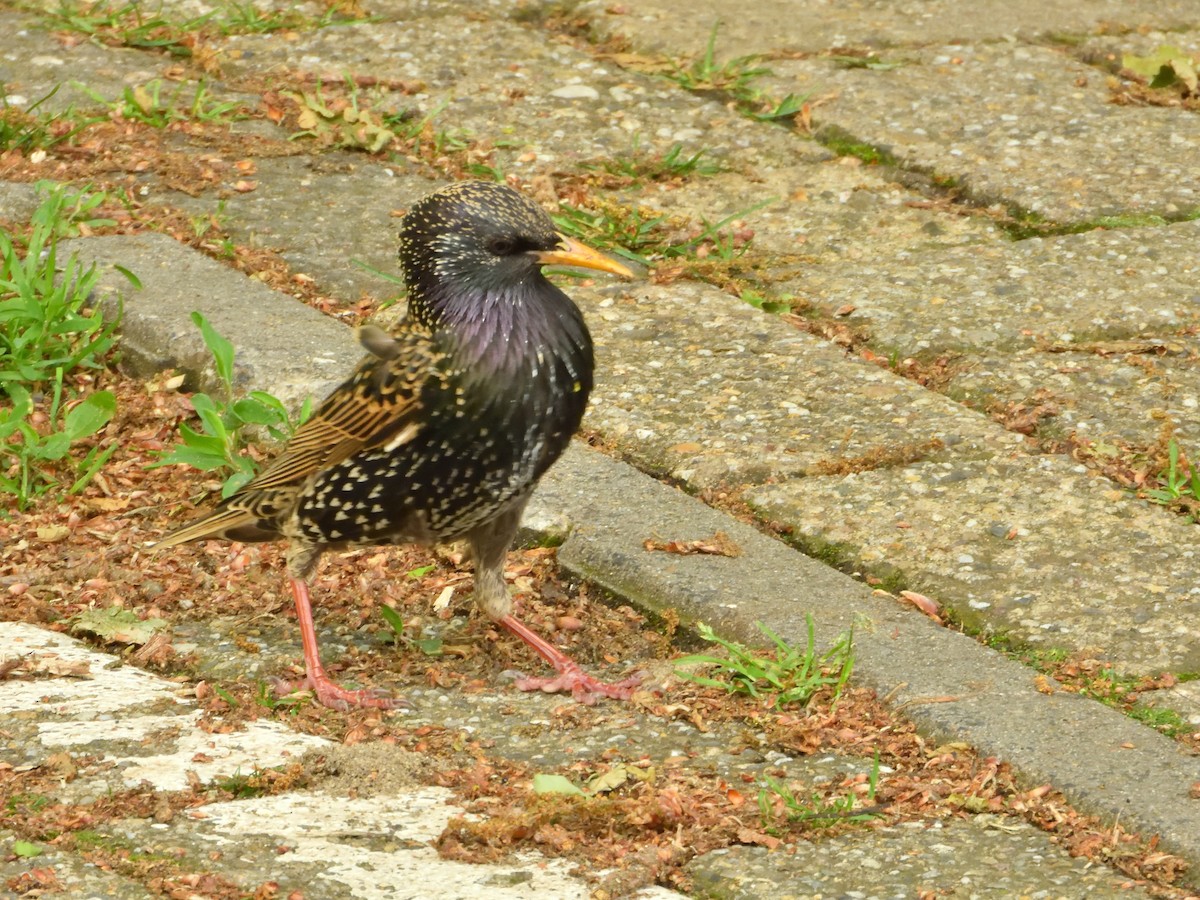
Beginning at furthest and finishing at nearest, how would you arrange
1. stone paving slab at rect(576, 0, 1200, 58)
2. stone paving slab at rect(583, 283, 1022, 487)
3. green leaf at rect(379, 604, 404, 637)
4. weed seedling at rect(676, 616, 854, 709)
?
stone paving slab at rect(576, 0, 1200, 58) → stone paving slab at rect(583, 283, 1022, 487) → green leaf at rect(379, 604, 404, 637) → weed seedling at rect(676, 616, 854, 709)

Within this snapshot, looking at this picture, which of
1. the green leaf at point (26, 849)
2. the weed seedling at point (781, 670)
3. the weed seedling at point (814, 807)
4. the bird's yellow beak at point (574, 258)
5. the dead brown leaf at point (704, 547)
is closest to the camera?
the green leaf at point (26, 849)

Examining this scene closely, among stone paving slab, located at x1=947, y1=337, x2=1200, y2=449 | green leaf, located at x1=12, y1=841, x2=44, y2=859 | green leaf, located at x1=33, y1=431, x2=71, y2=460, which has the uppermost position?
stone paving slab, located at x1=947, y1=337, x2=1200, y2=449

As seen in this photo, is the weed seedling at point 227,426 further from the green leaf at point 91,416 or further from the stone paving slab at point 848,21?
the stone paving slab at point 848,21

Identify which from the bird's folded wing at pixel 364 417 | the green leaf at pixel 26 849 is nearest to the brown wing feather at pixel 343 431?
the bird's folded wing at pixel 364 417

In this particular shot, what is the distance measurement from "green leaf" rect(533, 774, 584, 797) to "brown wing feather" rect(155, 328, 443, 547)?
946 millimetres

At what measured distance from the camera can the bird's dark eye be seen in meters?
4.07

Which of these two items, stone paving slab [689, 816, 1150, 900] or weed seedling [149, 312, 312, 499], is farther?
weed seedling [149, 312, 312, 499]

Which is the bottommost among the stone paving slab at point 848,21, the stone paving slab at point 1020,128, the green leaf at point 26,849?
the green leaf at point 26,849

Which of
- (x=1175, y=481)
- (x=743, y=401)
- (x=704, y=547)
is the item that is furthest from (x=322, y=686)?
(x=1175, y=481)

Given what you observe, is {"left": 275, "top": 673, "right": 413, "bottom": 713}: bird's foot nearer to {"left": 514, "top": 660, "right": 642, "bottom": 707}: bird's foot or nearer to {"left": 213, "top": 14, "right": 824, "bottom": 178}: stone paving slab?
{"left": 514, "top": 660, "right": 642, "bottom": 707}: bird's foot

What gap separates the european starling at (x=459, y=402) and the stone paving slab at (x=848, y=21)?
3558mm

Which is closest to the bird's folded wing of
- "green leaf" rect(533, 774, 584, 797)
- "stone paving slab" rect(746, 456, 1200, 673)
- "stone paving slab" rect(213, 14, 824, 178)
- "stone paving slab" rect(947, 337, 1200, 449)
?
"green leaf" rect(533, 774, 584, 797)

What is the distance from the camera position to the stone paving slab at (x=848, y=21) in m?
7.57

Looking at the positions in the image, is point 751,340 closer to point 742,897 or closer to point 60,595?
point 60,595
